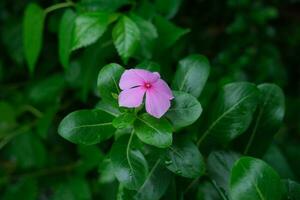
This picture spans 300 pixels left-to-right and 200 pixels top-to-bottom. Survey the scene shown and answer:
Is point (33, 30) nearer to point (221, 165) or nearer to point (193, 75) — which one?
point (193, 75)

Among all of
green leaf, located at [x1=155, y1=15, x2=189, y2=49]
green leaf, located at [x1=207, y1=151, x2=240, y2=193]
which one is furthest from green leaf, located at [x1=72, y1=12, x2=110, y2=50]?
green leaf, located at [x1=207, y1=151, x2=240, y2=193]

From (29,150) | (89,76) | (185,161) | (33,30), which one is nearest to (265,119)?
(185,161)

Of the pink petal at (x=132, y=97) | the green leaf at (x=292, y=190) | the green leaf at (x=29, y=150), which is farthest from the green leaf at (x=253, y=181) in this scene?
the green leaf at (x=29, y=150)

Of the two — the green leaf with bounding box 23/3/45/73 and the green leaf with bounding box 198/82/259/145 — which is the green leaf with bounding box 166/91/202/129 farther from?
the green leaf with bounding box 23/3/45/73

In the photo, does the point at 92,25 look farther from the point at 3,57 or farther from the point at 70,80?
the point at 3,57

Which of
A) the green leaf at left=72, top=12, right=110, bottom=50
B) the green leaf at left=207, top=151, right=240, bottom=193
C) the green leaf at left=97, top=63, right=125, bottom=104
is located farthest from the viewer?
the green leaf at left=72, top=12, right=110, bottom=50

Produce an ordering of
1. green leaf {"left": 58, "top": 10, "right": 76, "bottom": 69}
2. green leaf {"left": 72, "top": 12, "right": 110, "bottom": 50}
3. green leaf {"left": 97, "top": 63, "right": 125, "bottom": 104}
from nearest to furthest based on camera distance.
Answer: green leaf {"left": 97, "top": 63, "right": 125, "bottom": 104} → green leaf {"left": 72, "top": 12, "right": 110, "bottom": 50} → green leaf {"left": 58, "top": 10, "right": 76, "bottom": 69}

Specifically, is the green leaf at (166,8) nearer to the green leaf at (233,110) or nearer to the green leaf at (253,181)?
the green leaf at (233,110)
